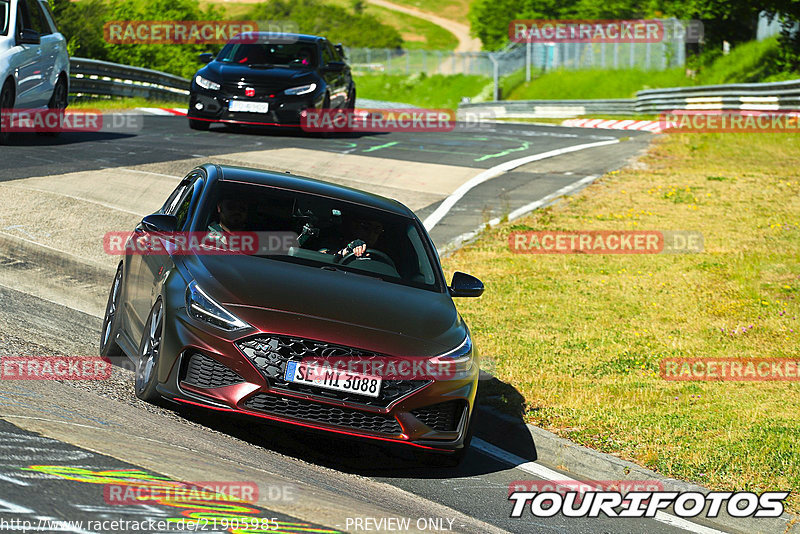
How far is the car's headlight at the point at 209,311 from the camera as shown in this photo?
6.22 meters

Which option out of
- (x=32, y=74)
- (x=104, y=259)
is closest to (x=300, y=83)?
(x=32, y=74)

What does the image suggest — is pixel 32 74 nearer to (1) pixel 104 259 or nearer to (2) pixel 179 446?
(1) pixel 104 259

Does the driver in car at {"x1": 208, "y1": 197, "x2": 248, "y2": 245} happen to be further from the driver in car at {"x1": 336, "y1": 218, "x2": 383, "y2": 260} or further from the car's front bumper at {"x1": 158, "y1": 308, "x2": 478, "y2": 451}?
the car's front bumper at {"x1": 158, "y1": 308, "x2": 478, "y2": 451}

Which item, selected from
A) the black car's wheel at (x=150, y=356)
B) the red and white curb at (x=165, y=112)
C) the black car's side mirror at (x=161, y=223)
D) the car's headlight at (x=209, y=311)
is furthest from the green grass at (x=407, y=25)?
the car's headlight at (x=209, y=311)

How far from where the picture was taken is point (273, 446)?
6.67m

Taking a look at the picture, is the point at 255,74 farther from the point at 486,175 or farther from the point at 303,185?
the point at 303,185

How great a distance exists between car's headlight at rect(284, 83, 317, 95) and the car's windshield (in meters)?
5.71

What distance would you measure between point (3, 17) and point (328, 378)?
39.5 ft

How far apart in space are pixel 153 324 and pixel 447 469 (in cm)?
201

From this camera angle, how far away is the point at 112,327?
8.16 meters

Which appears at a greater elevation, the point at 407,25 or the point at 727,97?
the point at 727,97

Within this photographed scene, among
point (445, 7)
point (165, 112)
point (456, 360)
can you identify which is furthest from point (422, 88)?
point (445, 7)

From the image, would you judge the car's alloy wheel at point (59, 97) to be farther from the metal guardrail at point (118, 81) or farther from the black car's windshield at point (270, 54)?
the metal guardrail at point (118, 81)

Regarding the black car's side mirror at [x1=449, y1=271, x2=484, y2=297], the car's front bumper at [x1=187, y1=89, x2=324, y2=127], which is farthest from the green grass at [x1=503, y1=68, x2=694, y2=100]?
the black car's side mirror at [x1=449, y1=271, x2=484, y2=297]
